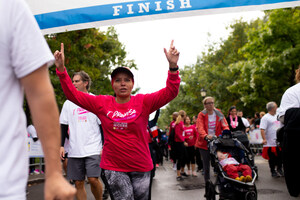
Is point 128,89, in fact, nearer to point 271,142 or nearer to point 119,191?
point 119,191

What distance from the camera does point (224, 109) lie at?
38656mm

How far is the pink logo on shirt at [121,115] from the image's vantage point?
3.91 m

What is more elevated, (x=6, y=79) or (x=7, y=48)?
(x=7, y=48)

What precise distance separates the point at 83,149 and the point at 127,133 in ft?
6.64

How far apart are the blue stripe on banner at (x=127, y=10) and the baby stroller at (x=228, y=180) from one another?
3.34 metres

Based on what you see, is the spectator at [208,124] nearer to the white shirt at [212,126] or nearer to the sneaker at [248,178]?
the white shirt at [212,126]

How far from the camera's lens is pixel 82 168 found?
5777 millimetres

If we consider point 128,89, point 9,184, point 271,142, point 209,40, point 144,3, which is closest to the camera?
point 9,184

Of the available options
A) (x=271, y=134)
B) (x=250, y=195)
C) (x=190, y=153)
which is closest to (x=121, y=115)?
(x=250, y=195)

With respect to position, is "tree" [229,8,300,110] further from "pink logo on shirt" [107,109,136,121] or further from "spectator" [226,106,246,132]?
"pink logo on shirt" [107,109,136,121]

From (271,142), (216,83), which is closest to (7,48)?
(271,142)

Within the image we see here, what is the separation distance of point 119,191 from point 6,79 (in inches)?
99.8

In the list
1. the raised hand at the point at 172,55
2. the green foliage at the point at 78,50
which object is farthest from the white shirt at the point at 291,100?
the green foliage at the point at 78,50

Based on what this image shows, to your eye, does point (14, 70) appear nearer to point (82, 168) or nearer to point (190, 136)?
point (82, 168)
